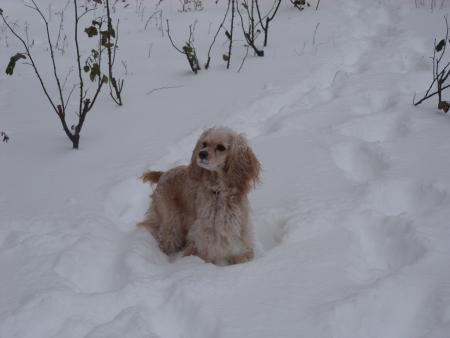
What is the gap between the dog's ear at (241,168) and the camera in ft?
10.5

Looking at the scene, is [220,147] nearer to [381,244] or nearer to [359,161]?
[381,244]

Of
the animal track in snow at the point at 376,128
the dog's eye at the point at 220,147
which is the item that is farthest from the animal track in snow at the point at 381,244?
the animal track in snow at the point at 376,128

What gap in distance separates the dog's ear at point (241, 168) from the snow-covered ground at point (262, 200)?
444 millimetres

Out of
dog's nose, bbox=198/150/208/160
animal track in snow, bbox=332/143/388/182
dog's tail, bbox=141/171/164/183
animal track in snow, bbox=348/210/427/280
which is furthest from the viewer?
animal track in snow, bbox=332/143/388/182

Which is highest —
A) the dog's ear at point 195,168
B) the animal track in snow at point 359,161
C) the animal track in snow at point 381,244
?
the dog's ear at point 195,168

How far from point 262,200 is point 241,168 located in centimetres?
68

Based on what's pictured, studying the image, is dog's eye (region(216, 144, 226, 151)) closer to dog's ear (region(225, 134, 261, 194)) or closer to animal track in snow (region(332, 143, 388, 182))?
dog's ear (region(225, 134, 261, 194))

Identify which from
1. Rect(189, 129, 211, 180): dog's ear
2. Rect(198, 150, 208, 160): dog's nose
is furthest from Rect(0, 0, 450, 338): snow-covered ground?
Rect(198, 150, 208, 160): dog's nose

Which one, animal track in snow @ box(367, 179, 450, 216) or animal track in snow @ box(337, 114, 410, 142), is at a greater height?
animal track in snow @ box(337, 114, 410, 142)

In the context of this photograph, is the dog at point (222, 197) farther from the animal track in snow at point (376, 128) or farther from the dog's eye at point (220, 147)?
the animal track in snow at point (376, 128)

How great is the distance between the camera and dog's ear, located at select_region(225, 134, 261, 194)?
3.21m

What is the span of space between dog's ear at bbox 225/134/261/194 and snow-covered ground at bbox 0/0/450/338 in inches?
17.5

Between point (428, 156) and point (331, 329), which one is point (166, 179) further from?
point (428, 156)

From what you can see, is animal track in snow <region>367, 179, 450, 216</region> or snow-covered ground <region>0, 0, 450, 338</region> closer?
snow-covered ground <region>0, 0, 450, 338</region>
